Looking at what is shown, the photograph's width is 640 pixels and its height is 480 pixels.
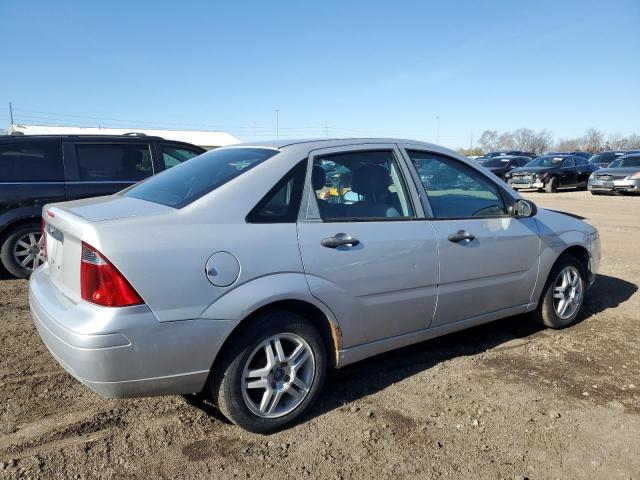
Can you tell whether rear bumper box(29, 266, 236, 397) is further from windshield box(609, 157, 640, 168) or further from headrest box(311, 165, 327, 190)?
windshield box(609, 157, 640, 168)

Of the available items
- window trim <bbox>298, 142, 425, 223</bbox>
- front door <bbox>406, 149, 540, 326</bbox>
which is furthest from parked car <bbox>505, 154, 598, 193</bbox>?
window trim <bbox>298, 142, 425, 223</bbox>

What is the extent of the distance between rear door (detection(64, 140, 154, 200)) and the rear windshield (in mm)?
2978

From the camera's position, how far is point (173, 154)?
7055 mm

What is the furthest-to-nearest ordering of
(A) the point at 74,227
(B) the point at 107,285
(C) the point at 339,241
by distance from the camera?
(C) the point at 339,241 → (A) the point at 74,227 → (B) the point at 107,285

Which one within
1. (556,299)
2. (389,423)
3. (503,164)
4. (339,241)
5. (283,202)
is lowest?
(389,423)

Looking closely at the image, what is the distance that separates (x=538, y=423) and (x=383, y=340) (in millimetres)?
1046

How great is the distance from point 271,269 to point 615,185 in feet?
63.6

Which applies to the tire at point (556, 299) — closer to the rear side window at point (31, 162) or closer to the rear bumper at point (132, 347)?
the rear bumper at point (132, 347)

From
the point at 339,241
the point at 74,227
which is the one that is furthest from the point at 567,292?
the point at 74,227

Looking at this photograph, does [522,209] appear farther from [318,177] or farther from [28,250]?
[28,250]

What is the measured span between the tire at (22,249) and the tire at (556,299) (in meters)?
5.45

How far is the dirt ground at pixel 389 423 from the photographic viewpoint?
8.82ft

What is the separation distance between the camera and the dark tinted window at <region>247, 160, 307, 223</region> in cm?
293

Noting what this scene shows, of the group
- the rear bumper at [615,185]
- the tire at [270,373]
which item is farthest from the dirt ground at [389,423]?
the rear bumper at [615,185]
